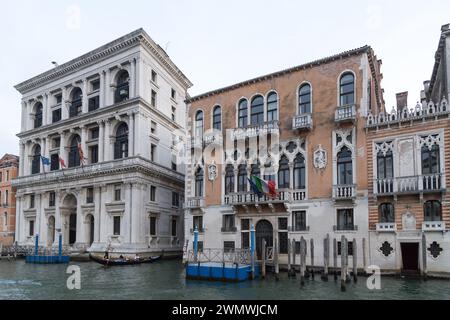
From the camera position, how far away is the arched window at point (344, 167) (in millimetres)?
22109

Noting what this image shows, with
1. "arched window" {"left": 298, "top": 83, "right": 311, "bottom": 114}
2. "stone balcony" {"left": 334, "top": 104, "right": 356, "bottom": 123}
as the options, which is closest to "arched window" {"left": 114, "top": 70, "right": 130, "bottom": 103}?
"arched window" {"left": 298, "top": 83, "right": 311, "bottom": 114}

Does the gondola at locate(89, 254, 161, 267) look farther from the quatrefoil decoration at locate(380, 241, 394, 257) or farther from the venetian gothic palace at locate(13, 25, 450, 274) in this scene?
the quatrefoil decoration at locate(380, 241, 394, 257)

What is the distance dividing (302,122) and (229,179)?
6068mm

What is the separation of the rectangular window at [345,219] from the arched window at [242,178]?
6116 millimetres

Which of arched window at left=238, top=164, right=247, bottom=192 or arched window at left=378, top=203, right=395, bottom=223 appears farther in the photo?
arched window at left=238, top=164, right=247, bottom=192

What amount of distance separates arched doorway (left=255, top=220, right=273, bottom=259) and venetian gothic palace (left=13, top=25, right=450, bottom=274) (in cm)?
6

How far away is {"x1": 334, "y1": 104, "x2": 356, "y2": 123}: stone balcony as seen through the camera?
21.8m

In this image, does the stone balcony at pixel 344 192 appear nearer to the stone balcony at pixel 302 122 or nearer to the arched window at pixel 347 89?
the stone balcony at pixel 302 122

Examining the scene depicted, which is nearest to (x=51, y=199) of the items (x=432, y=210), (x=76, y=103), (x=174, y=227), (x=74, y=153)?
(x=74, y=153)

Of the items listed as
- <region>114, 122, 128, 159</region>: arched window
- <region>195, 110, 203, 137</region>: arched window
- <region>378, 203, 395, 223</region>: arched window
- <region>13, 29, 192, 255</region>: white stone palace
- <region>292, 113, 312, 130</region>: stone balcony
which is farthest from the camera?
<region>114, 122, 128, 159</region>: arched window

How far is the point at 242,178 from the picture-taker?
25.6 m
